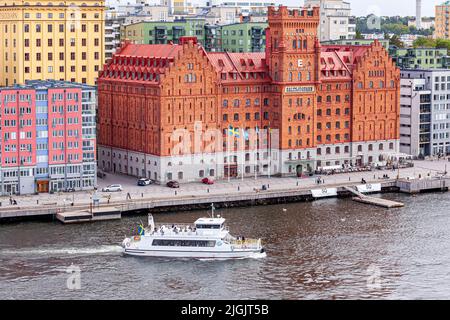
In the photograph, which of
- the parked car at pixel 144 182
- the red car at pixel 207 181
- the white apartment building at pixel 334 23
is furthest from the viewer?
the white apartment building at pixel 334 23

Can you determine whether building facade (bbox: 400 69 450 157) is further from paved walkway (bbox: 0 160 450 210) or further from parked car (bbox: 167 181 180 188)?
parked car (bbox: 167 181 180 188)

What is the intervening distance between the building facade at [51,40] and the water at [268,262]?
36.4 m

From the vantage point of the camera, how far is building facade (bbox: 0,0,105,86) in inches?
4136

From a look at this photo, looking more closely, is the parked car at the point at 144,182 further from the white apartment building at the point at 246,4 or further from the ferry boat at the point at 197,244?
the white apartment building at the point at 246,4

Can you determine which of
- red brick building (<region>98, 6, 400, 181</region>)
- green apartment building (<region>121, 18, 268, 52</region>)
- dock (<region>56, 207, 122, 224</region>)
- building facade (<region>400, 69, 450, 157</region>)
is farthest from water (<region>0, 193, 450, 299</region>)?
green apartment building (<region>121, 18, 268, 52</region>)

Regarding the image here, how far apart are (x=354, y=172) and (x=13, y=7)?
45.7 metres

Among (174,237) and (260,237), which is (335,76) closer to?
(260,237)

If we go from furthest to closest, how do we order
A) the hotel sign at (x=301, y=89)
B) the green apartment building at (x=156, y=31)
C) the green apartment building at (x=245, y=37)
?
the green apartment building at (x=245, y=37)
the green apartment building at (x=156, y=31)
the hotel sign at (x=301, y=89)

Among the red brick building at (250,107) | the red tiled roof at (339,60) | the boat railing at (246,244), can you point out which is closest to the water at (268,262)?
the boat railing at (246,244)

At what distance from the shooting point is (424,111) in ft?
366

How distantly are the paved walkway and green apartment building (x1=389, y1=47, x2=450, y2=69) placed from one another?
26.6m

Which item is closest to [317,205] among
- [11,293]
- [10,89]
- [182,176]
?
[182,176]

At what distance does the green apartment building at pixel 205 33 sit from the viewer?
132 m

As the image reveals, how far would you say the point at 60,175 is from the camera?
8475cm
